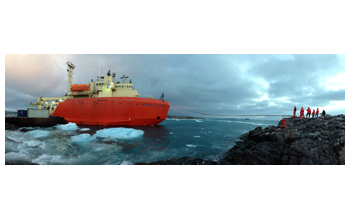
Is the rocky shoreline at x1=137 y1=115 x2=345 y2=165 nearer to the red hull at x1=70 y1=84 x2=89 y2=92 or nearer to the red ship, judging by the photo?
the red ship

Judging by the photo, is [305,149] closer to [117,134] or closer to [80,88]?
[117,134]

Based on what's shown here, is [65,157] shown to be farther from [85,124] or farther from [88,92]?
[88,92]

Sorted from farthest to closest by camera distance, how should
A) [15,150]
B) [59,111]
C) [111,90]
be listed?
[59,111] < [111,90] < [15,150]

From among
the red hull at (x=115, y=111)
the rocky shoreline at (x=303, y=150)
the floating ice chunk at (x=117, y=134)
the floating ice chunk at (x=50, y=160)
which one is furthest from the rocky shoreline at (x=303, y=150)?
the red hull at (x=115, y=111)

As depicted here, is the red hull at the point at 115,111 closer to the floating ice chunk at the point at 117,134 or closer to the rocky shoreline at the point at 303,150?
the floating ice chunk at the point at 117,134

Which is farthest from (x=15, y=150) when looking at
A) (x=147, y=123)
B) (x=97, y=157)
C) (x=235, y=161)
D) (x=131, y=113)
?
(x=147, y=123)

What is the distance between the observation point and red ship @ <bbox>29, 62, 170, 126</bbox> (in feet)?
49.7

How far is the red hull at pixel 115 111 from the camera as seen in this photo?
1512 cm

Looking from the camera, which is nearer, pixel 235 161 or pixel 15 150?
pixel 15 150

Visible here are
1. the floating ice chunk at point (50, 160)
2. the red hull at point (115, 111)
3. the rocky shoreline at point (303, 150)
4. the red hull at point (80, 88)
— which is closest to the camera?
the rocky shoreline at point (303, 150)

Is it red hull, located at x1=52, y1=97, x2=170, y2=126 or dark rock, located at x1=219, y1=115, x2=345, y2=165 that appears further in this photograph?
red hull, located at x1=52, y1=97, x2=170, y2=126

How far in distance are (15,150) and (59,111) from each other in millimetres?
16385

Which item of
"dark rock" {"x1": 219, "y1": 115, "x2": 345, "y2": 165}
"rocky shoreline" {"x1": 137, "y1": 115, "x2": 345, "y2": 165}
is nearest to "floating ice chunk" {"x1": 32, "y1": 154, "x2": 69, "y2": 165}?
"rocky shoreline" {"x1": 137, "y1": 115, "x2": 345, "y2": 165}

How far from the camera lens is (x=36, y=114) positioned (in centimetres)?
1476
